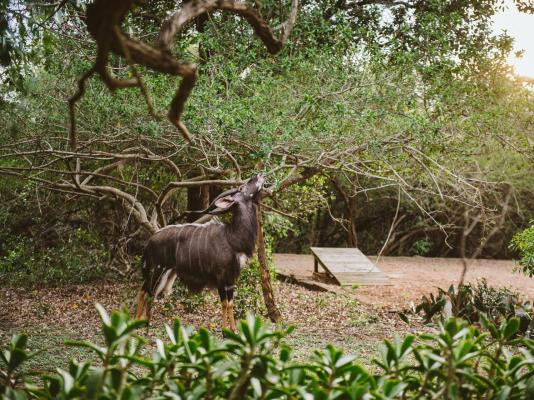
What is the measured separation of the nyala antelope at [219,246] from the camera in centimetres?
642

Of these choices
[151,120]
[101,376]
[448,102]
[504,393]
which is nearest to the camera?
[101,376]

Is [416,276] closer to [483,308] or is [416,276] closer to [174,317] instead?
[483,308]

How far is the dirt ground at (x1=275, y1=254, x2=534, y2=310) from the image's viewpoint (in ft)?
34.9

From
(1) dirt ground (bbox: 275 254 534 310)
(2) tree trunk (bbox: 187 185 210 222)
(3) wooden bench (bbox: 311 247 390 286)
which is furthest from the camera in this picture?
(3) wooden bench (bbox: 311 247 390 286)

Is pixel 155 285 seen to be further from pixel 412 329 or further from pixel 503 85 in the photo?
pixel 503 85

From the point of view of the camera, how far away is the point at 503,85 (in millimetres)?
9961

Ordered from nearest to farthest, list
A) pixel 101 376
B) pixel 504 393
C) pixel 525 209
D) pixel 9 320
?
pixel 101 376 → pixel 504 393 → pixel 9 320 → pixel 525 209

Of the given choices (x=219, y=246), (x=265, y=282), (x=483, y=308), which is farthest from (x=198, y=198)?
(x=483, y=308)

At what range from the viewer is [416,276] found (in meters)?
13.9

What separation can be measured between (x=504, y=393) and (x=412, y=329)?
17.4ft

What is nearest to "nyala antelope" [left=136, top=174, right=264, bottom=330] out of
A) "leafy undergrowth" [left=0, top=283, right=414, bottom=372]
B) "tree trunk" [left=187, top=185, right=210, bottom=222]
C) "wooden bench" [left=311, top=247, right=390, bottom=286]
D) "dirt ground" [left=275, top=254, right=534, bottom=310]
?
"leafy undergrowth" [left=0, top=283, right=414, bottom=372]

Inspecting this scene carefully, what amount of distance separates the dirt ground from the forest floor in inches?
1.9

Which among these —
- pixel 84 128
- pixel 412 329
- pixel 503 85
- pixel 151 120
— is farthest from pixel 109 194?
pixel 503 85

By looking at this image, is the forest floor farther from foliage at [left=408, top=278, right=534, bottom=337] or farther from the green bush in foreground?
the green bush in foreground
